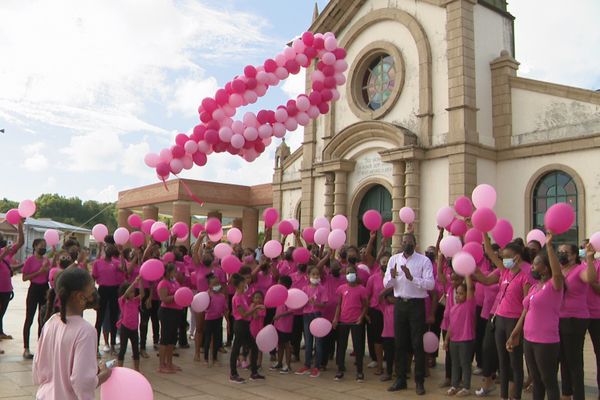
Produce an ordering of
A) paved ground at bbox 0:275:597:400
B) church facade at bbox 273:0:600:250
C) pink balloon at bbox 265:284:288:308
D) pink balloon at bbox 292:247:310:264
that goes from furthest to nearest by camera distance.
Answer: church facade at bbox 273:0:600:250 → pink balloon at bbox 292:247:310:264 → pink balloon at bbox 265:284:288:308 → paved ground at bbox 0:275:597:400

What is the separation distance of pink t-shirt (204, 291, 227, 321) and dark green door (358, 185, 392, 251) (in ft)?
29.9

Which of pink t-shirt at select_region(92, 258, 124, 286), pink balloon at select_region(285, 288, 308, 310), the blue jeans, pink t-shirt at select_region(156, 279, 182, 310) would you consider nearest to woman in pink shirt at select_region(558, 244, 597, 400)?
pink balloon at select_region(285, 288, 308, 310)

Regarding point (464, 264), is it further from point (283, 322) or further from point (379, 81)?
point (379, 81)

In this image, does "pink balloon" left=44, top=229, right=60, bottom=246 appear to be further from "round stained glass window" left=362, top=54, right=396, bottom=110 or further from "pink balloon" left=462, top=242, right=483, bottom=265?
"round stained glass window" left=362, top=54, right=396, bottom=110

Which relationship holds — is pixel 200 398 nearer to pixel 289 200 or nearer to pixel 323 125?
pixel 323 125

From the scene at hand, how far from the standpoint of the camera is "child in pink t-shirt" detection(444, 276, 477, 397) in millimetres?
6016

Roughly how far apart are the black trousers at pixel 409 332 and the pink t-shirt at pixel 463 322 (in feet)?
1.15

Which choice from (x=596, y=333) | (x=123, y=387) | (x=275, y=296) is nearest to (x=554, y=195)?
(x=596, y=333)

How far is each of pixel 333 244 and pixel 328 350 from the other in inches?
57.4

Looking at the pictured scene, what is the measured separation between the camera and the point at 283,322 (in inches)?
287

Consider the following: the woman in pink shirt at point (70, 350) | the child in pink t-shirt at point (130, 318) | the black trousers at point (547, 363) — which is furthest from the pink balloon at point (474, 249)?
the woman in pink shirt at point (70, 350)

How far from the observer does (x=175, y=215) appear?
23.1 meters

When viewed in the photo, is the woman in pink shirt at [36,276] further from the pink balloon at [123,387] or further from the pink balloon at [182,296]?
the pink balloon at [123,387]

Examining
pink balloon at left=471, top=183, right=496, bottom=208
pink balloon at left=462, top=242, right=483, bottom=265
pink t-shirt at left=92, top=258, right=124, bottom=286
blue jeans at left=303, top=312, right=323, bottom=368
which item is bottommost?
blue jeans at left=303, top=312, right=323, bottom=368
